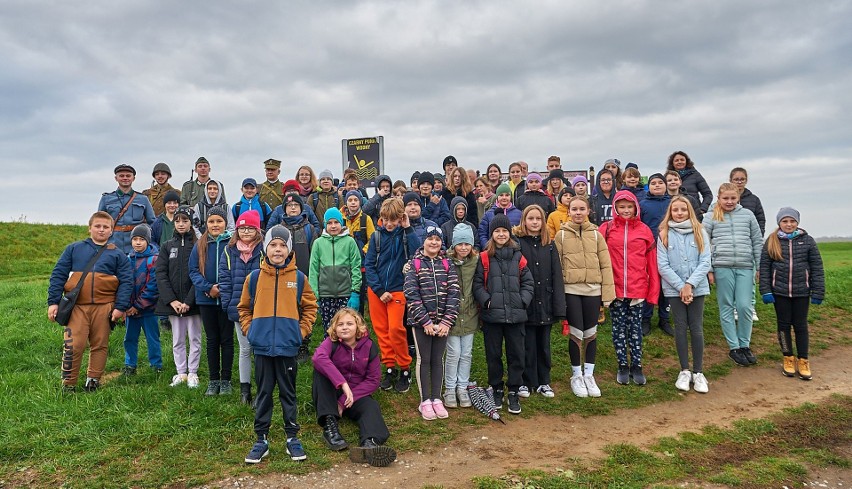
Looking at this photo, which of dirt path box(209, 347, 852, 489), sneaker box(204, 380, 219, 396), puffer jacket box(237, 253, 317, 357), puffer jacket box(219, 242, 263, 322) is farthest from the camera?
sneaker box(204, 380, 219, 396)

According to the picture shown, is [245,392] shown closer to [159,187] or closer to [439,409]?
[439,409]

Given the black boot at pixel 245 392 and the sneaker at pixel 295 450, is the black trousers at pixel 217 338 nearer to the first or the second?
the black boot at pixel 245 392

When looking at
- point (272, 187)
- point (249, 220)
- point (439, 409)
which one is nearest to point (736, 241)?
point (439, 409)

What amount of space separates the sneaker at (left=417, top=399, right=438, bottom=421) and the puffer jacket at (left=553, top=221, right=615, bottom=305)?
2.42 metres

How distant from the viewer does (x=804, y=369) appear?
769 centimetres

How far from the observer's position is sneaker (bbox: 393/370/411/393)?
681 cm

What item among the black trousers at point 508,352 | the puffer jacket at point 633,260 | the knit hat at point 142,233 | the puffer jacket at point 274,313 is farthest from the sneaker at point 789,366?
the knit hat at point 142,233

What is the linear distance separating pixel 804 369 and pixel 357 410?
6813mm

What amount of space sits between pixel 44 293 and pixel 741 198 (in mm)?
16752

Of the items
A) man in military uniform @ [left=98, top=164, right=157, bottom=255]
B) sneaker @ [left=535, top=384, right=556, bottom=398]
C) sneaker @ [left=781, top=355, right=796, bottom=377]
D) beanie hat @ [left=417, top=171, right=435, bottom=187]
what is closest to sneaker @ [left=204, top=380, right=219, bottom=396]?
man in military uniform @ [left=98, top=164, right=157, bottom=255]

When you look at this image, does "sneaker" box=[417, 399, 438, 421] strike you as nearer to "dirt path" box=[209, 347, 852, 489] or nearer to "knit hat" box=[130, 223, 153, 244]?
"dirt path" box=[209, 347, 852, 489]

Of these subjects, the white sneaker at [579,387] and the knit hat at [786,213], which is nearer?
the white sneaker at [579,387]

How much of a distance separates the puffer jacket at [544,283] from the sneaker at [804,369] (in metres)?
4.08

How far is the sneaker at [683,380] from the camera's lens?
712 cm
